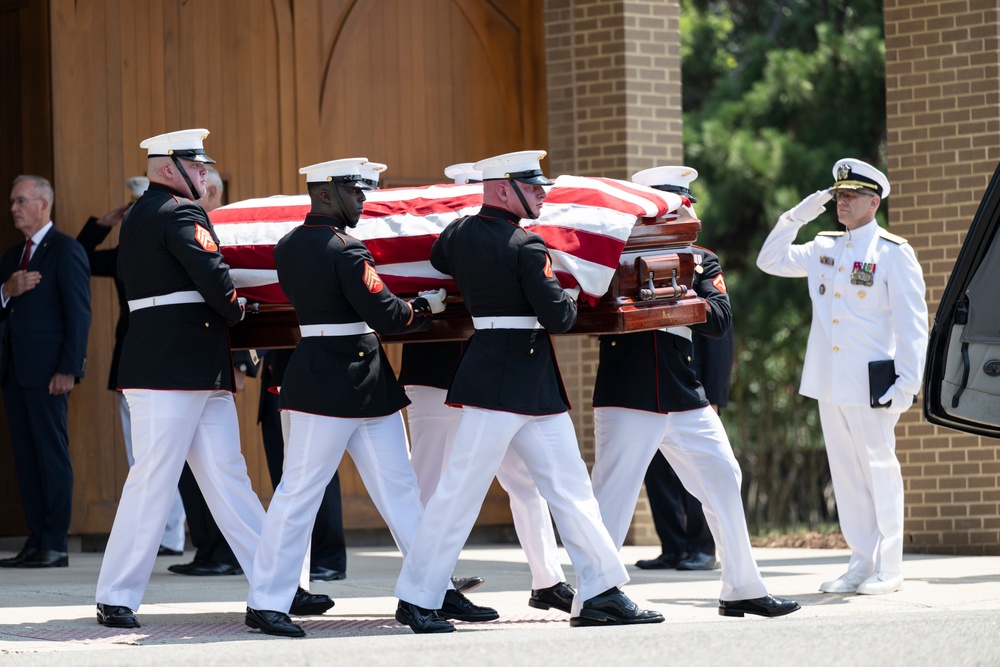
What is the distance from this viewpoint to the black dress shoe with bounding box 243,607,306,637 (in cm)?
608

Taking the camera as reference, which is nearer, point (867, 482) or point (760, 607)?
point (760, 607)

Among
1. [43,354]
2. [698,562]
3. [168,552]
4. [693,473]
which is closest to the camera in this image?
[693,473]

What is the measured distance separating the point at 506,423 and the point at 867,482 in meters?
2.28

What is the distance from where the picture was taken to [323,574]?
800 cm

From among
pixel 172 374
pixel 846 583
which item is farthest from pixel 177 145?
pixel 846 583

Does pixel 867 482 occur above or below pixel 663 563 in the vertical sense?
above

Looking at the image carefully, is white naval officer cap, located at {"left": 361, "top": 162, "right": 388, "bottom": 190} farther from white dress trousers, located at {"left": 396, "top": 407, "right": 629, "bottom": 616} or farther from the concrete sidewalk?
the concrete sidewalk

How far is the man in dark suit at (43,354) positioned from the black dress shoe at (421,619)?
3.05m

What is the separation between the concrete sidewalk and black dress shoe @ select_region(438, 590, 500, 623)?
4 centimetres

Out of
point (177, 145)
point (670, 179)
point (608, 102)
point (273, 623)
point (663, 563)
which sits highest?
point (608, 102)

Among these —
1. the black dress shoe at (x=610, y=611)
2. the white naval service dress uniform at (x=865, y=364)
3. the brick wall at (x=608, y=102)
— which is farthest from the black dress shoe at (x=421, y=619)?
the brick wall at (x=608, y=102)

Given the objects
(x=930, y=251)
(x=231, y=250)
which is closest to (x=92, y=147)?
(x=231, y=250)

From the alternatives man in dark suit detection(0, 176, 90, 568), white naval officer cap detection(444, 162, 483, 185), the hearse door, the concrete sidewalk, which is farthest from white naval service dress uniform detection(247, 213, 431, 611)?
man in dark suit detection(0, 176, 90, 568)

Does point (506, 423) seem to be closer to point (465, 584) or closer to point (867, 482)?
point (465, 584)
